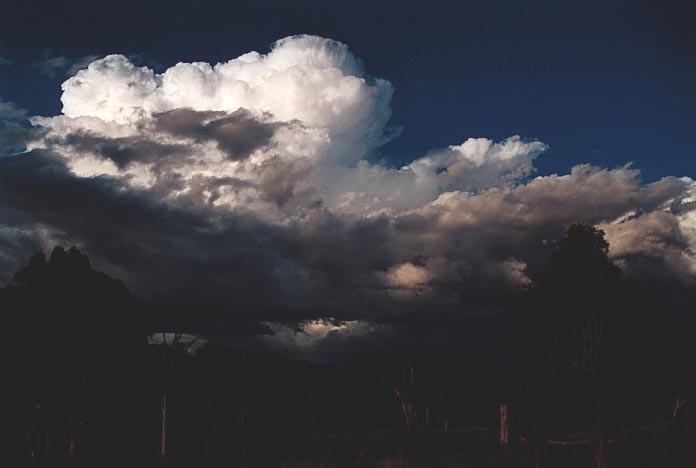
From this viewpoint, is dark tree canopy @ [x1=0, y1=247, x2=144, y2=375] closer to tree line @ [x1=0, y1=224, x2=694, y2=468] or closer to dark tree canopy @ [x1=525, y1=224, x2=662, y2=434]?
tree line @ [x1=0, y1=224, x2=694, y2=468]

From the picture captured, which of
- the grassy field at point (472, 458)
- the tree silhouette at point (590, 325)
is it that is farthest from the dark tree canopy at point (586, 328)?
the grassy field at point (472, 458)

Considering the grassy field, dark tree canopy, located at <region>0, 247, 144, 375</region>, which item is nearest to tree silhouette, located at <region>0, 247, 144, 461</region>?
dark tree canopy, located at <region>0, 247, 144, 375</region>

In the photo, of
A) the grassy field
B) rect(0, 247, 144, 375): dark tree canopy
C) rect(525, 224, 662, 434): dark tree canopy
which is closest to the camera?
rect(525, 224, 662, 434): dark tree canopy

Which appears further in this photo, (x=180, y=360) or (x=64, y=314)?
(x=180, y=360)

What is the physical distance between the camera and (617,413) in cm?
3828

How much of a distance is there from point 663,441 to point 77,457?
1529 inches

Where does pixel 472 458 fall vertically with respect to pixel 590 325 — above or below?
below

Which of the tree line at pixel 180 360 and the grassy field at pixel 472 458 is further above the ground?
the tree line at pixel 180 360

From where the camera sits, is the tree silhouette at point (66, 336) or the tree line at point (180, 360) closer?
the tree line at point (180, 360)

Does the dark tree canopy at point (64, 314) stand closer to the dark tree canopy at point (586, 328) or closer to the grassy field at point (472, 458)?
the grassy field at point (472, 458)

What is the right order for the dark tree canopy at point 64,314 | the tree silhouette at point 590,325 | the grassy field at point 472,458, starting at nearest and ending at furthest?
the tree silhouette at point 590,325, the grassy field at point 472,458, the dark tree canopy at point 64,314

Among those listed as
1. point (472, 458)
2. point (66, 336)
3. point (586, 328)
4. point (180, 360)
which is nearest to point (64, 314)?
point (66, 336)

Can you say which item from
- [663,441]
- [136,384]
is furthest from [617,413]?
[136,384]

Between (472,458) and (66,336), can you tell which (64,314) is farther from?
(472,458)
